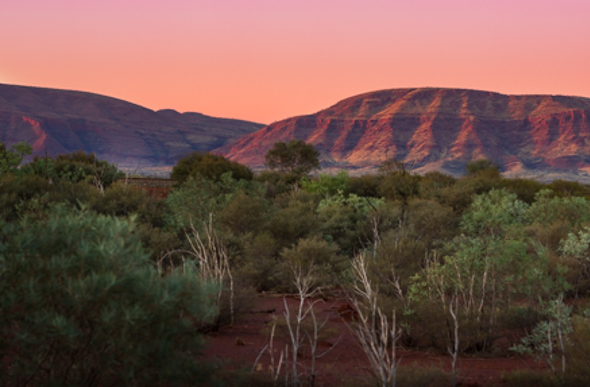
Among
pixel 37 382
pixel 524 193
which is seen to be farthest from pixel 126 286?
pixel 524 193

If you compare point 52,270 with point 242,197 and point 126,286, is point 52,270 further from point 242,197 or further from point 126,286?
point 242,197

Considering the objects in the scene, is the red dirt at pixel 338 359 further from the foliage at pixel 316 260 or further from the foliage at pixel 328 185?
the foliage at pixel 328 185

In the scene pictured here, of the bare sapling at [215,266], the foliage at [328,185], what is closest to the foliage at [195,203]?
the bare sapling at [215,266]

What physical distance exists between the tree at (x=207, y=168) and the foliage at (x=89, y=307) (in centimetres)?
2644

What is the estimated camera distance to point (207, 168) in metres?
33.4

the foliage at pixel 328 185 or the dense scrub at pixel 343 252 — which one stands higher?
the foliage at pixel 328 185

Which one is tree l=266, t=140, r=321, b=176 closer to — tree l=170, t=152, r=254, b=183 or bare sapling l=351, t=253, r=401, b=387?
tree l=170, t=152, r=254, b=183

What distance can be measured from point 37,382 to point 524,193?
27.5 meters

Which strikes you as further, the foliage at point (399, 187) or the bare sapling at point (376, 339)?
the foliage at point (399, 187)

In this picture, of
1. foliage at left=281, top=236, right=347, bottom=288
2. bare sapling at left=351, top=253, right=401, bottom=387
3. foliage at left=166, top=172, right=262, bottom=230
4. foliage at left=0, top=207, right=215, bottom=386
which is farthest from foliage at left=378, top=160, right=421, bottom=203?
foliage at left=0, top=207, right=215, bottom=386

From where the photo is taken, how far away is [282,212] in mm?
19172

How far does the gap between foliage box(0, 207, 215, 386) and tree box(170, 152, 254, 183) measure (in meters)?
26.4

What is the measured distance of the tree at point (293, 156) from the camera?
84938 millimetres

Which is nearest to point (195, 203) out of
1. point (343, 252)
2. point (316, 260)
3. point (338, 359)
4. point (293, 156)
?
point (343, 252)
